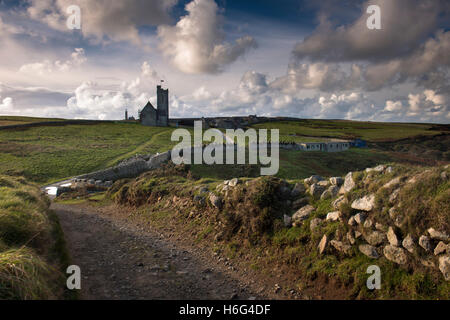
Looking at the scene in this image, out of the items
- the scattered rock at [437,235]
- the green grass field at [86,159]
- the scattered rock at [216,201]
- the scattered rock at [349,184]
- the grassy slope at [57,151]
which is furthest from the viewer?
the grassy slope at [57,151]

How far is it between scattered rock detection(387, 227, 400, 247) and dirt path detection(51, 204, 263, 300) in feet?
13.5

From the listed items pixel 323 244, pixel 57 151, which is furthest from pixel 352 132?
pixel 323 244

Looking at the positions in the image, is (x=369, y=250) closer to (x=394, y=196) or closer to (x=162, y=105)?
(x=394, y=196)

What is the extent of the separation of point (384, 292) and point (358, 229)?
1.86m

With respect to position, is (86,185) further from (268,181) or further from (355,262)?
(355,262)

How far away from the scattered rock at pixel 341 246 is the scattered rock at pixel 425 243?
178 centimetres

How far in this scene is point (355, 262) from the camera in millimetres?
7156

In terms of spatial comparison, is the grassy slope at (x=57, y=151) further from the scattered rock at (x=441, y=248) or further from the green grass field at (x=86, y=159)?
the scattered rock at (x=441, y=248)

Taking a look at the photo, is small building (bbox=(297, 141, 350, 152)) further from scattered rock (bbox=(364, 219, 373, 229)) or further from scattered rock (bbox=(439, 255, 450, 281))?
scattered rock (bbox=(439, 255, 450, 281))

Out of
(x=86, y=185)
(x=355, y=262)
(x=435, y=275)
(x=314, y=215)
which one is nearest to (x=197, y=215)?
(x=314, y=215)

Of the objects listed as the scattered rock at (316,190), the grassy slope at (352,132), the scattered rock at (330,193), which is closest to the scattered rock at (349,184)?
the scattered rock at (330,193)

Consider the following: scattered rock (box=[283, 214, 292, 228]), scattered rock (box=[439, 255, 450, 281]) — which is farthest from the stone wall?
scattered rock (box=[439, 255, 450, 281])

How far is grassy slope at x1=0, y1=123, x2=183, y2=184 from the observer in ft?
105

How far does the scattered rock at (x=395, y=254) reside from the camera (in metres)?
6.44
